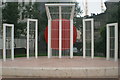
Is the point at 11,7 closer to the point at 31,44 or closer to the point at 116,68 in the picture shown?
the point at 31,44

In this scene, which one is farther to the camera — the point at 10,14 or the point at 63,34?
the point at 10,14

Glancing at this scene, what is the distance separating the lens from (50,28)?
56.4 ft

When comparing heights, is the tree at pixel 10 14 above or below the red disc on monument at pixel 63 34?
above

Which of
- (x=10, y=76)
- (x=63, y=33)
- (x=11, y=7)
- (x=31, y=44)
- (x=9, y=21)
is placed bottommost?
(x=10, y=76)

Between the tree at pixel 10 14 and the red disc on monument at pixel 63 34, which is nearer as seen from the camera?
the red disc on monument at pixel 63 34

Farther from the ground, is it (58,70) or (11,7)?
(11,7)

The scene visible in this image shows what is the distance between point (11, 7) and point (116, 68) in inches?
760

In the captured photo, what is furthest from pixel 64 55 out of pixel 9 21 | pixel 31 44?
pixel 9 21

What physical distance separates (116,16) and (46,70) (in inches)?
626

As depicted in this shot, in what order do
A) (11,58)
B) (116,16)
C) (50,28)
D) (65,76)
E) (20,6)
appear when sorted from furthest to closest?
(20,6)
(116,16)
(50,28)
(11,58)
(65,76)

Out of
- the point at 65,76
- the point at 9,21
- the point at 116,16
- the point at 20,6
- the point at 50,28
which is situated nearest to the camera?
the point at 65,76

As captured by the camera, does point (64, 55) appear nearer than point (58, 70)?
No

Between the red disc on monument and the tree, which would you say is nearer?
the red disc on monument

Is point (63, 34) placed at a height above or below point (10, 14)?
below
